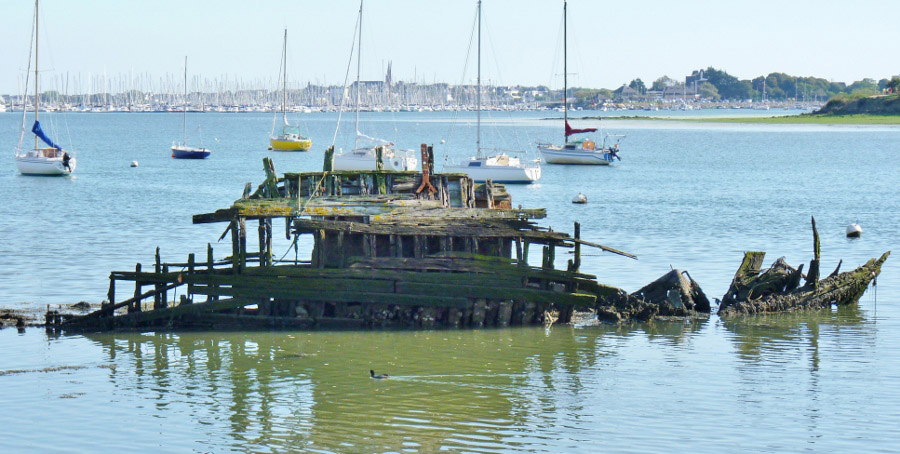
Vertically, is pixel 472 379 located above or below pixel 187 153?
below

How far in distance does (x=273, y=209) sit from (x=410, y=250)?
3.05 meters

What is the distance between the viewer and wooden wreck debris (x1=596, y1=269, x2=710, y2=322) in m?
24.9

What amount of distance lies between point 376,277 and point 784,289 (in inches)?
414

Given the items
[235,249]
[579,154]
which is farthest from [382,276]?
[579,154]

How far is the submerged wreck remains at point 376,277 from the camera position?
22.9 meters

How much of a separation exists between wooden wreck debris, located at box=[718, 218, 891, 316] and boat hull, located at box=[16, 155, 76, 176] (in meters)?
56.3

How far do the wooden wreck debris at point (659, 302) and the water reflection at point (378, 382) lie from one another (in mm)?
381

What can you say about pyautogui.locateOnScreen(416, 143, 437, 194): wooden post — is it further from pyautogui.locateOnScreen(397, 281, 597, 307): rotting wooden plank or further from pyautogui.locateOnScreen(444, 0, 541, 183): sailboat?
pyautogui.locateOnScreen(444, 0, 541, 183): sailboat

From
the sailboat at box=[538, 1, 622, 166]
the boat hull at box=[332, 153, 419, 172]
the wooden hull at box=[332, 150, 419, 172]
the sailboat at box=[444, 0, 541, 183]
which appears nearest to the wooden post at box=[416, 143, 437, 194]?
the sailboat at box=[444, 0, 541, 183]

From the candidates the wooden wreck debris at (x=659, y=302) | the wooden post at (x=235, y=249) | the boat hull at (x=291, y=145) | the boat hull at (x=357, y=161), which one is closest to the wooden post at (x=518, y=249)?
the wooden wreck debris at (x=659, y=302)

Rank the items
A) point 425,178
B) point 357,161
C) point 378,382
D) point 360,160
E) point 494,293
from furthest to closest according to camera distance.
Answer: point 357,161 → point 360,160 → point 425,178 → point 494,293 → point 378,382

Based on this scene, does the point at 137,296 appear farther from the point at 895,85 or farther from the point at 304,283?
the point at 895,85

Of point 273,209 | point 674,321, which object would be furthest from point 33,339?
point 674,321

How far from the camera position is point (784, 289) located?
26734 mm
